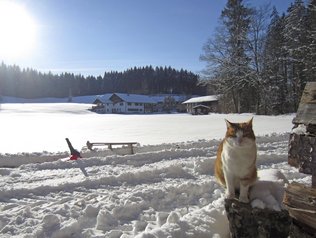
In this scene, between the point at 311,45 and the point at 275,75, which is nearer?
the point at 311,45

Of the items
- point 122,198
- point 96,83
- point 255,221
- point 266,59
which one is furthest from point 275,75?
point 96,83

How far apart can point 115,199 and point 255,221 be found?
10.9 ft

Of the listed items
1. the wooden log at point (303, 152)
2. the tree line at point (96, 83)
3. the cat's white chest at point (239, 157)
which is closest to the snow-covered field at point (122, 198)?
the cat's white chest at point (239, 157)

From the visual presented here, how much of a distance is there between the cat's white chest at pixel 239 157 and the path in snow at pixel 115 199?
1.12m

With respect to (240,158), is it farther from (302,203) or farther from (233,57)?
(233,57)

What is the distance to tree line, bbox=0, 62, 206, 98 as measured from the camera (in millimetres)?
108750

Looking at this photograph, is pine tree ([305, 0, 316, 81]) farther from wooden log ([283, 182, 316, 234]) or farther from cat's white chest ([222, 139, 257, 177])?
wooden log ([283, 182, 316, 234])

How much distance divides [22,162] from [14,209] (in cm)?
653

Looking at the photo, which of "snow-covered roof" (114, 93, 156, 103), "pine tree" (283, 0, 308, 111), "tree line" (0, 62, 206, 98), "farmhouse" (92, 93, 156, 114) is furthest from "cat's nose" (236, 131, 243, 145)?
"tree line" (0, 62, 206, 98)

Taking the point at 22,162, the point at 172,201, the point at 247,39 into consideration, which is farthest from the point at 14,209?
the point at 247,39

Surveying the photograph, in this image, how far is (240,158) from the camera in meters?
3.92

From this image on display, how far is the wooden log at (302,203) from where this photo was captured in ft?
10.7

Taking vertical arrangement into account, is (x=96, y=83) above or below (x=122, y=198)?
above

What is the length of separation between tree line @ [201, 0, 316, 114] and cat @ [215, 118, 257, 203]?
31283mm
